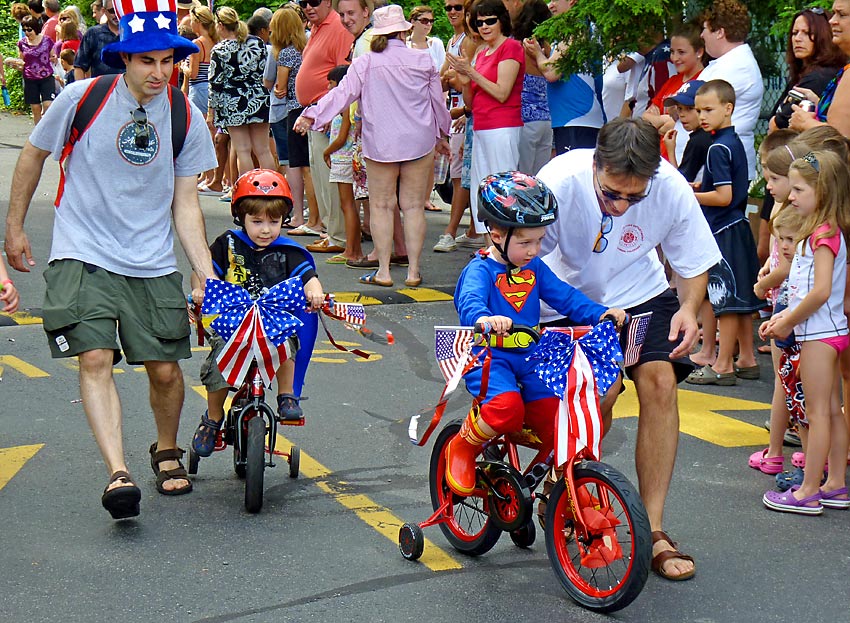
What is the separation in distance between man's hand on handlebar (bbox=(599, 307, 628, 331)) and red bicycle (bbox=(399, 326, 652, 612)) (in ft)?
0.50

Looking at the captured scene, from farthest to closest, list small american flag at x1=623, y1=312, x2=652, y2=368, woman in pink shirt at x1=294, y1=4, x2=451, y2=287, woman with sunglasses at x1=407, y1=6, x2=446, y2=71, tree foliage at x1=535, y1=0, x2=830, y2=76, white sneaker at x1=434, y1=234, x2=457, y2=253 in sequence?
woman with sunglasses at x1=407, y1=6, x2=446, y2=71 → white sneaker at x1=434, y1=234, x2=457, y2=253 → woman in pink shirt at x1=294, y1=4, x2=451, y2=287 → tree foliage at x1=535, y1=0, x2=830, y2=76 → small american flag at x1=623, y1=312, x2=652, y2=368

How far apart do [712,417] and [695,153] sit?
186 cm

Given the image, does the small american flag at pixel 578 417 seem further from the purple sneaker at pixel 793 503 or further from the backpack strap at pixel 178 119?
the backpack strap at pixel 178 119

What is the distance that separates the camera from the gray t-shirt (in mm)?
5336

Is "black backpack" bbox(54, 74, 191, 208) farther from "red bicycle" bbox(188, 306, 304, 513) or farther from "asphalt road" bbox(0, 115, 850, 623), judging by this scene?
"asphalt road" bbox(0, 115, 850, 623)

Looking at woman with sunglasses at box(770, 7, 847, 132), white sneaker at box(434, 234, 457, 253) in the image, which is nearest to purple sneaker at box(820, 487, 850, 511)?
woman with sunglasses at box(770, 7, 847, 132)

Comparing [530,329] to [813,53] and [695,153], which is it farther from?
[813,53]

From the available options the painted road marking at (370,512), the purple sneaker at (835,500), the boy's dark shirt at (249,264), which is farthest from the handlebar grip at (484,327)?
the purple sneaker at (835,500)

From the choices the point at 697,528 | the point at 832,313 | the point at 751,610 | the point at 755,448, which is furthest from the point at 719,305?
the point at 751,610

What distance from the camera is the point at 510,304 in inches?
184

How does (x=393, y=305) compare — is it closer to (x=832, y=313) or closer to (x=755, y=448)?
(x=755, y=448)

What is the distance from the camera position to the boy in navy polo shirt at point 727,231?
795 centimetres

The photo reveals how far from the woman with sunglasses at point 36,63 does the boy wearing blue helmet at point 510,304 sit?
637 inches

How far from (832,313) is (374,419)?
255 cm
